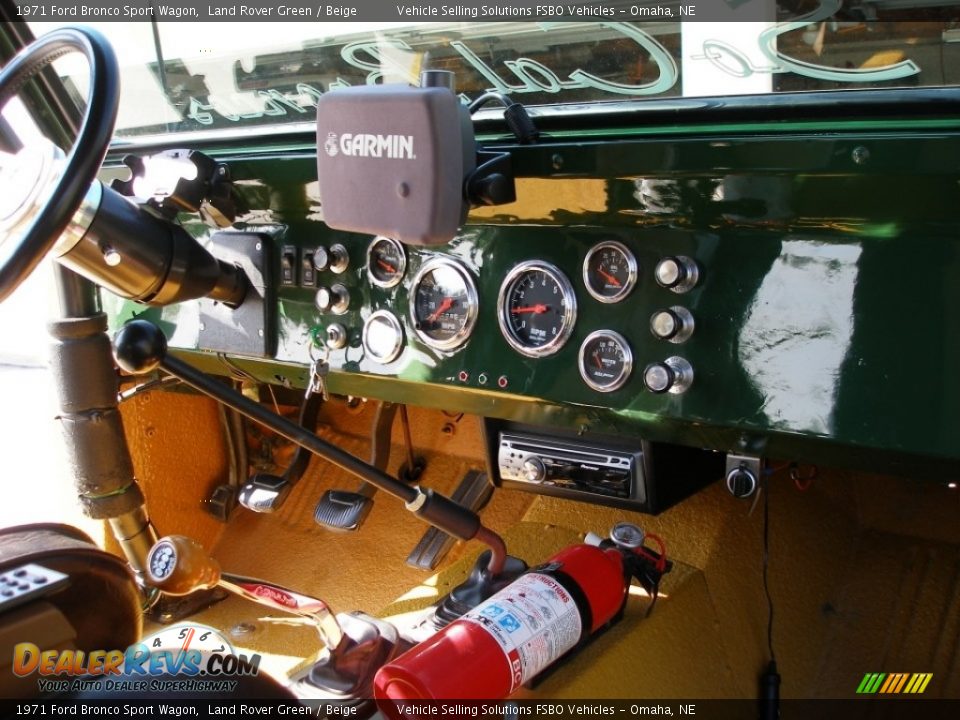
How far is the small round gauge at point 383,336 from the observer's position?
194 cm

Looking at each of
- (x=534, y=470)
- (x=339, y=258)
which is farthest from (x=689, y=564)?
(x=339, y=258)

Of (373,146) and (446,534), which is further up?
(373,146)

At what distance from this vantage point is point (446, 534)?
257 cm

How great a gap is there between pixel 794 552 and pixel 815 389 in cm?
95

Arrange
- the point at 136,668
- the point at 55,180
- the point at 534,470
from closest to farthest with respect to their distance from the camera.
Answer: the point at 136,668 → the point at 55,180 → the point at 534,470

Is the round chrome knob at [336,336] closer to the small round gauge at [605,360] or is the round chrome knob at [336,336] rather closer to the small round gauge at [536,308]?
the small round gauge at [536,308]

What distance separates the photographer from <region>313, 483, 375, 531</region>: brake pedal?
2.39 metres

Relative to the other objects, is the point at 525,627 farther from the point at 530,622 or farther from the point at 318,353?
the point at 318,353

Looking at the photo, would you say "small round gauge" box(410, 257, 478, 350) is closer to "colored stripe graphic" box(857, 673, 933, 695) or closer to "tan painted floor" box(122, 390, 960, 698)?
"tan painted floor" box(122, 390, 960, 698)

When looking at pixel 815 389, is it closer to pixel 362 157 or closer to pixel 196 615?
pixel 362 157

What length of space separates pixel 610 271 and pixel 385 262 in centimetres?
53

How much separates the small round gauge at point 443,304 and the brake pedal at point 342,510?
68 centimetres

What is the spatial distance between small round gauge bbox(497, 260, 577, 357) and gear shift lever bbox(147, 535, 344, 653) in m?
0.64

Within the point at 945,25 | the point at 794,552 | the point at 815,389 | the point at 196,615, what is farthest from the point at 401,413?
the point at 945,25
